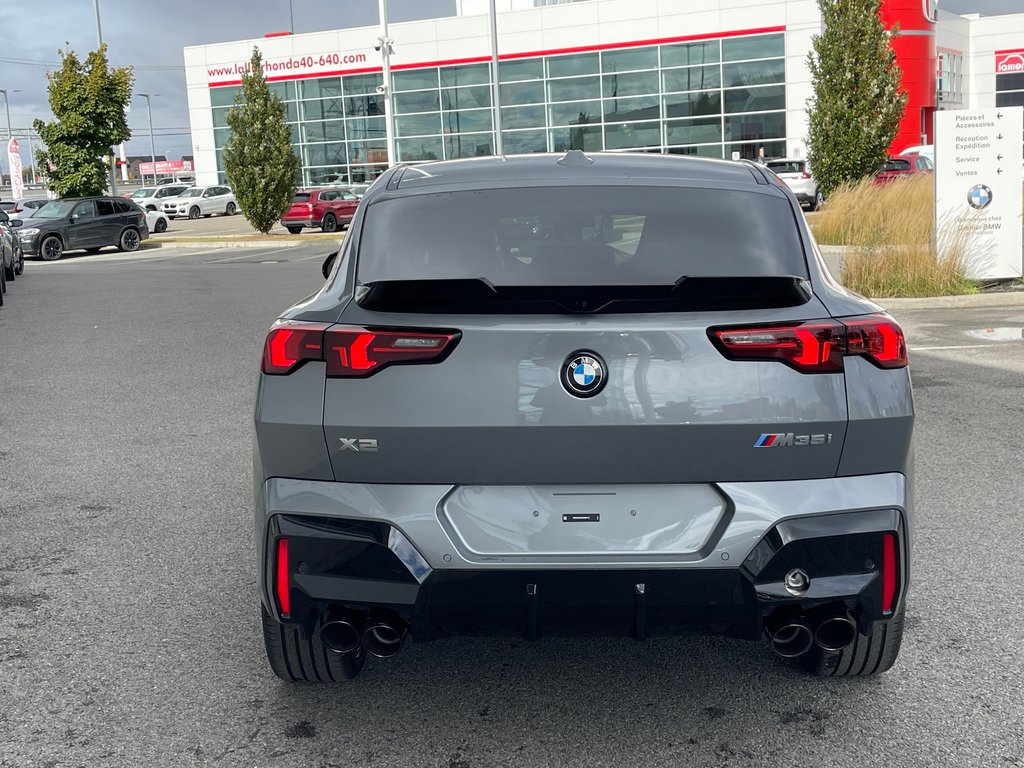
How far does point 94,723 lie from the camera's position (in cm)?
356

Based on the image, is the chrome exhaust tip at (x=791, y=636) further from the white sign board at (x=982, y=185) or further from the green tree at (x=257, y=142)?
the green tree at (x=257, y=142)

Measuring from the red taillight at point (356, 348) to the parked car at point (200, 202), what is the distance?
5523 cm

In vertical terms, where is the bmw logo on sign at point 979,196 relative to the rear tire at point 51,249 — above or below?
above

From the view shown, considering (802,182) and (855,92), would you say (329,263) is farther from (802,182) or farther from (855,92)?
(802,182)

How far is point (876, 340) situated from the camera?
3.18 m

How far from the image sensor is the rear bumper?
3014mm

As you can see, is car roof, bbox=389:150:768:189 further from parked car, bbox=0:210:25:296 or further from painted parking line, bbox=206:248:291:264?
painted parking line, bbox=206:248:291:264

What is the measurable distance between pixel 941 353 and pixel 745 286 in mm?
8162

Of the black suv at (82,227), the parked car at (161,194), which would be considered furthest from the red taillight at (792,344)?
the parked car at (161,194)

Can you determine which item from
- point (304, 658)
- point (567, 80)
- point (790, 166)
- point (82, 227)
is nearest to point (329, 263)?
point (304, 658)

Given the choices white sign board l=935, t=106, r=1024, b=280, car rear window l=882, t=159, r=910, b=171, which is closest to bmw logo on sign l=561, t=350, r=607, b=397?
white sign board l=935, t=106, r=1024, b=280

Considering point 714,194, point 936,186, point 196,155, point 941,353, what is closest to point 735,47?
point 196,155

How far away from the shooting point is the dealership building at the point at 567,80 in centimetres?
4819

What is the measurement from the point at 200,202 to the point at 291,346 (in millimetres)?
55710
